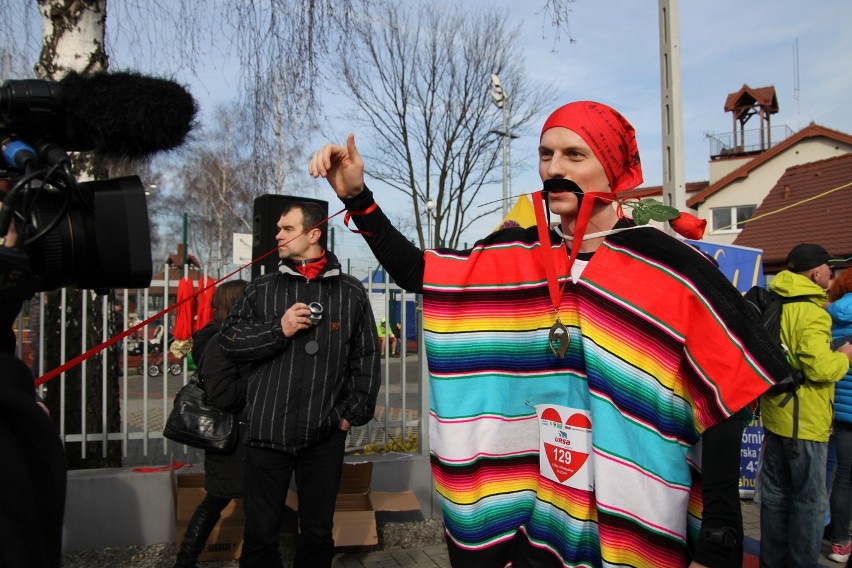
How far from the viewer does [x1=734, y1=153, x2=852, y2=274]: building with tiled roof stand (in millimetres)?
16828

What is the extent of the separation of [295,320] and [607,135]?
78.7 inches

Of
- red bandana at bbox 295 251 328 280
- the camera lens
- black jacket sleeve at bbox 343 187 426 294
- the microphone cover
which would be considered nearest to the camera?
the microphone cover

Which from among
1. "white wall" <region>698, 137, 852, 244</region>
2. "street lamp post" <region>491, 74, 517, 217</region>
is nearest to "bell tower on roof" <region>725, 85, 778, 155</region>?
"white wall" <region>698, 137, 852, 244</region>

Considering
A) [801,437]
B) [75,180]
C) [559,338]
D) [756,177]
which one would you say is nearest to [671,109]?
[801,437]

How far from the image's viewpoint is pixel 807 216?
60.8 feet

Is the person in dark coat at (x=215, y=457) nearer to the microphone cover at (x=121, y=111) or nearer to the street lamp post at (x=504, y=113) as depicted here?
the microphone cover at (x=121, y=111)

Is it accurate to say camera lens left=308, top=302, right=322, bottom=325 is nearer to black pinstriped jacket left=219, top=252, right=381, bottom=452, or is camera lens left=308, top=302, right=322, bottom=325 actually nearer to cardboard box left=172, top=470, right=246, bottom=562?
black pinstriped jacket left=219, top=252, right=381, bottom=452

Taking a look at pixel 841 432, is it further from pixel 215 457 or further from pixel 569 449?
pixel 215 457

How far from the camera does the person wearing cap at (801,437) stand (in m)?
3.83

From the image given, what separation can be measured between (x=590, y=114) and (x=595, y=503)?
1116 mm

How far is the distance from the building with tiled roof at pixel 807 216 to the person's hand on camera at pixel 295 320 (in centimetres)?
1465

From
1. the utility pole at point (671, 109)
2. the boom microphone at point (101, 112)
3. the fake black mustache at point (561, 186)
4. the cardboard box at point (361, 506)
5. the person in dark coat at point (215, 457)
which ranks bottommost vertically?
the cardboard box at point (361, 506)

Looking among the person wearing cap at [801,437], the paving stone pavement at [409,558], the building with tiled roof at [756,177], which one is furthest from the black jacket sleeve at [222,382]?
the building with tiled roof at [756,177]

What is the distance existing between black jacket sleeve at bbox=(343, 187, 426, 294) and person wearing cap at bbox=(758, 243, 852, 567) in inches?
108
